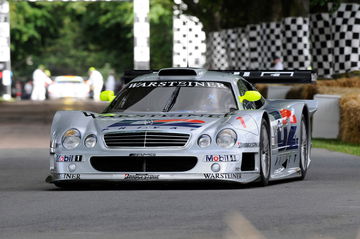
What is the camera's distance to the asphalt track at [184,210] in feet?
26.4

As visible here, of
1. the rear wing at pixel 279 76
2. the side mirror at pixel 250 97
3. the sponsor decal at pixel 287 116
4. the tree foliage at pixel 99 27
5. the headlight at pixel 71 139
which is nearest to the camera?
the headlight at pixel 71 139

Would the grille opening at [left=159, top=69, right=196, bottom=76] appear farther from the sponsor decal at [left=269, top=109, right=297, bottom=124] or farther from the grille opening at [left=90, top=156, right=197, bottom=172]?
the grille opening at [left=90, top=156, right=197, bottom=172]

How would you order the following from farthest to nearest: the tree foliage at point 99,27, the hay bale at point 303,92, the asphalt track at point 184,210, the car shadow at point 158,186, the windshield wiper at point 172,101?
the tree foliage at point 99,27, the hay bale at point 303,92, the windshield wiper at point 172,101, the car shadow at point 158,186, the asphalt track at point 184,210

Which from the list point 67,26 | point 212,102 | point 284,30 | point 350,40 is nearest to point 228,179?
point 212,102

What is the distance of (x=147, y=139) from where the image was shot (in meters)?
11.2

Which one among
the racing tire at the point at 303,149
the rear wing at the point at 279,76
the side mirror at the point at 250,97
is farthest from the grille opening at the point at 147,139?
the rear wing at the point at 279,76

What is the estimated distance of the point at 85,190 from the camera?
11.5 m

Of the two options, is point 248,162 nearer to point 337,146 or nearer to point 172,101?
point 172,101

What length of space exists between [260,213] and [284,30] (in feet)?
76.7

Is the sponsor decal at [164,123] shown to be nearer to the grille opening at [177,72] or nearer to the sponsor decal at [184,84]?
the sponsor decal at [184,84]

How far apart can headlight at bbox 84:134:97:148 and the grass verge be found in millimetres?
7130

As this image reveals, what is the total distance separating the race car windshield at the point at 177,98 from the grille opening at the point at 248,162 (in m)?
0.90

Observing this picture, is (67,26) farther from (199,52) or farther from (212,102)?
(212,102)

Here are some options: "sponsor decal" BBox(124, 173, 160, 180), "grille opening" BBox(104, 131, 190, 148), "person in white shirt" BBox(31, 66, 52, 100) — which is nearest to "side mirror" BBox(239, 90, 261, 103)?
"grille opening" BBox(104, 131, 190, 148)
